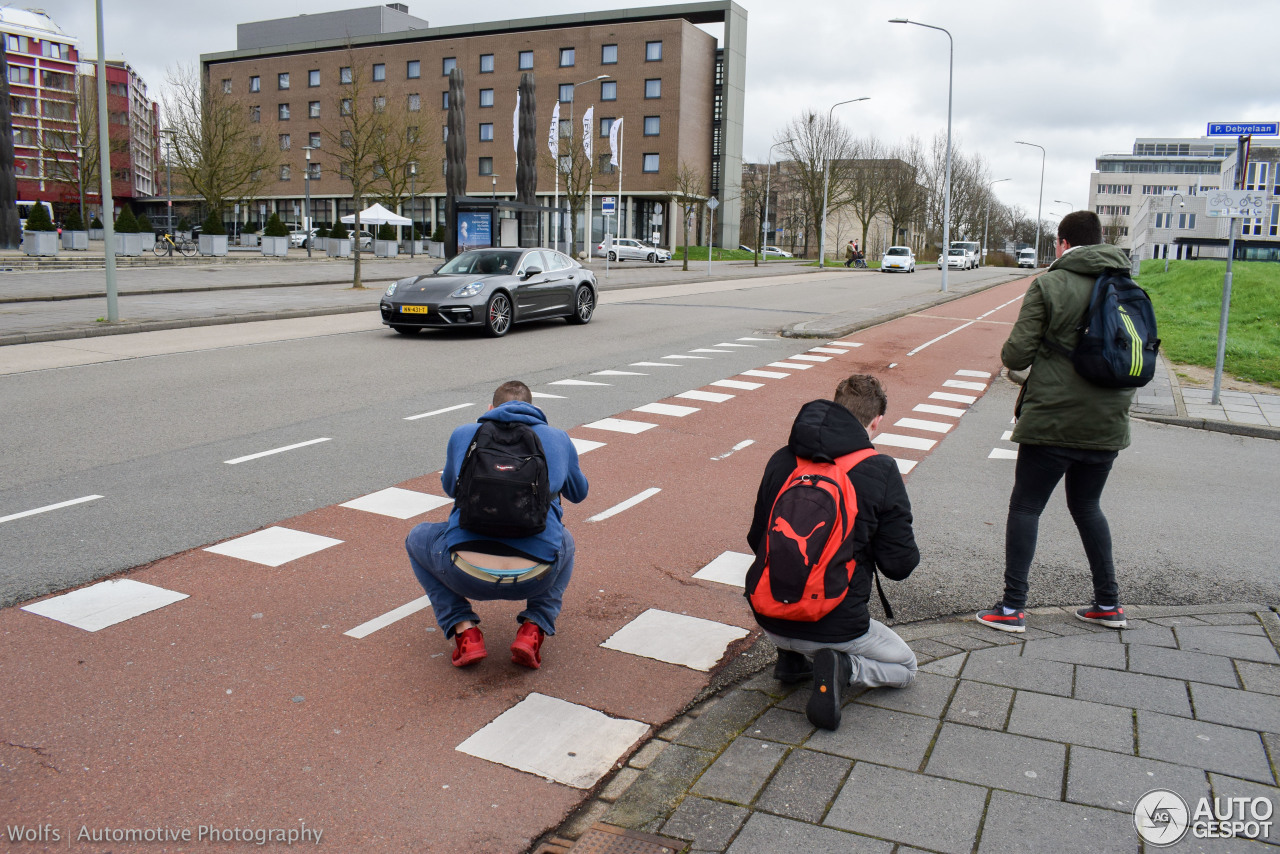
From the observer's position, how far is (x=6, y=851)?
8.69 feet

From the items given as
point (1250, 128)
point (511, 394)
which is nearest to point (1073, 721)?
point (511, 394)

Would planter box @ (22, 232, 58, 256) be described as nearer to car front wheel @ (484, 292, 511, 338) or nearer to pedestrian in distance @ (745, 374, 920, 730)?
car front wheel @ (484, 292, 511, 338)

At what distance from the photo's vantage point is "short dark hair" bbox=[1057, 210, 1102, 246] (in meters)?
4.30

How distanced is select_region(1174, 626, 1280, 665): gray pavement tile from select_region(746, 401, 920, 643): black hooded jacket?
5.27 feet

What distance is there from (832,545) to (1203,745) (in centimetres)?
140

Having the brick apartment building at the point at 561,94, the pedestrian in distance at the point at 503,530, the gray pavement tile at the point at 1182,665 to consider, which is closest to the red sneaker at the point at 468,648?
the pedestrian in distance at the point at 503,530

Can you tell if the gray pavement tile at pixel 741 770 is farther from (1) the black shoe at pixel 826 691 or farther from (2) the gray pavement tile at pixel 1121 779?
(2) the gray pavement tile at pixel 1121 779

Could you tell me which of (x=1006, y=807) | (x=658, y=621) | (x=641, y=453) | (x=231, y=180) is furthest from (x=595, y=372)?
(x=231, y=180)

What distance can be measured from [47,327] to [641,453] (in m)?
12.1

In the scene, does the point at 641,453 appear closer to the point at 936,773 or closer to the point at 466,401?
the point at 466,401

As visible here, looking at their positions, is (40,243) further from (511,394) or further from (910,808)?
(910,808)

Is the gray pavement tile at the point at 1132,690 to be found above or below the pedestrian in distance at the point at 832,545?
below

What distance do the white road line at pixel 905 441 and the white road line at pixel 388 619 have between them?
17.0ft

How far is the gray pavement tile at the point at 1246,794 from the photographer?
9.22ft
